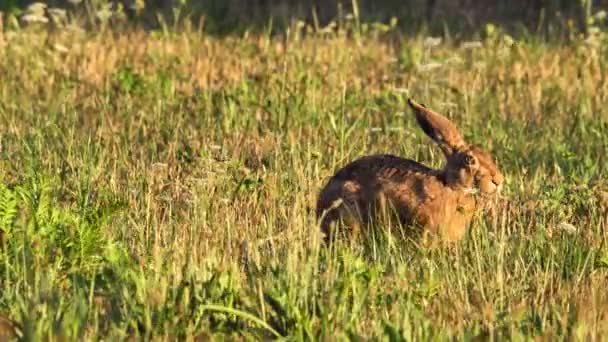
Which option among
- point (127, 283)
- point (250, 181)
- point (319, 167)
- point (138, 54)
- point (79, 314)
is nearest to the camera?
point (79, 314)

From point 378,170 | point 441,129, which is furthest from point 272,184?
point 441,129

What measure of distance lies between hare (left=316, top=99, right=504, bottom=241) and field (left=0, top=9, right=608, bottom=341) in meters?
0.13

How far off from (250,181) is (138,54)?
4361mm

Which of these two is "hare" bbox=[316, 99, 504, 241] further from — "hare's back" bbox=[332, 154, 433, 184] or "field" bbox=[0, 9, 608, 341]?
"field" bbox=[0, 9, 608, 341]

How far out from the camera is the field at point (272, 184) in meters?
4.71

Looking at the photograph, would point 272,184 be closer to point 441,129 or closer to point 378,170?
point 378,170

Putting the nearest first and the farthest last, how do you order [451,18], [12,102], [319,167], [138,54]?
[319,167] → [12,102] → [138,54] → [451,18]

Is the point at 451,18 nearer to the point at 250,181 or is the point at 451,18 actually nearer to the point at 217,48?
the point at 217,48

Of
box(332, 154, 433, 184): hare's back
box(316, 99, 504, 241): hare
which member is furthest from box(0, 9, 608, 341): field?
box(332, 154, 433, 184): hare's back

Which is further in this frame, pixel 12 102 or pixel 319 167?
pixel 12 102

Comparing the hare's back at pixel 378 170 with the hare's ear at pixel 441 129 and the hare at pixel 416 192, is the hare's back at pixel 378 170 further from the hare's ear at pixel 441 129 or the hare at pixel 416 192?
the hare's ear at pixel 441 129

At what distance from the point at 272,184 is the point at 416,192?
3.24 ft

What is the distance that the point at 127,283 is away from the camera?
4906 millimetres

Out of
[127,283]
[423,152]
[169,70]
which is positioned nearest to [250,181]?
[423,152]
